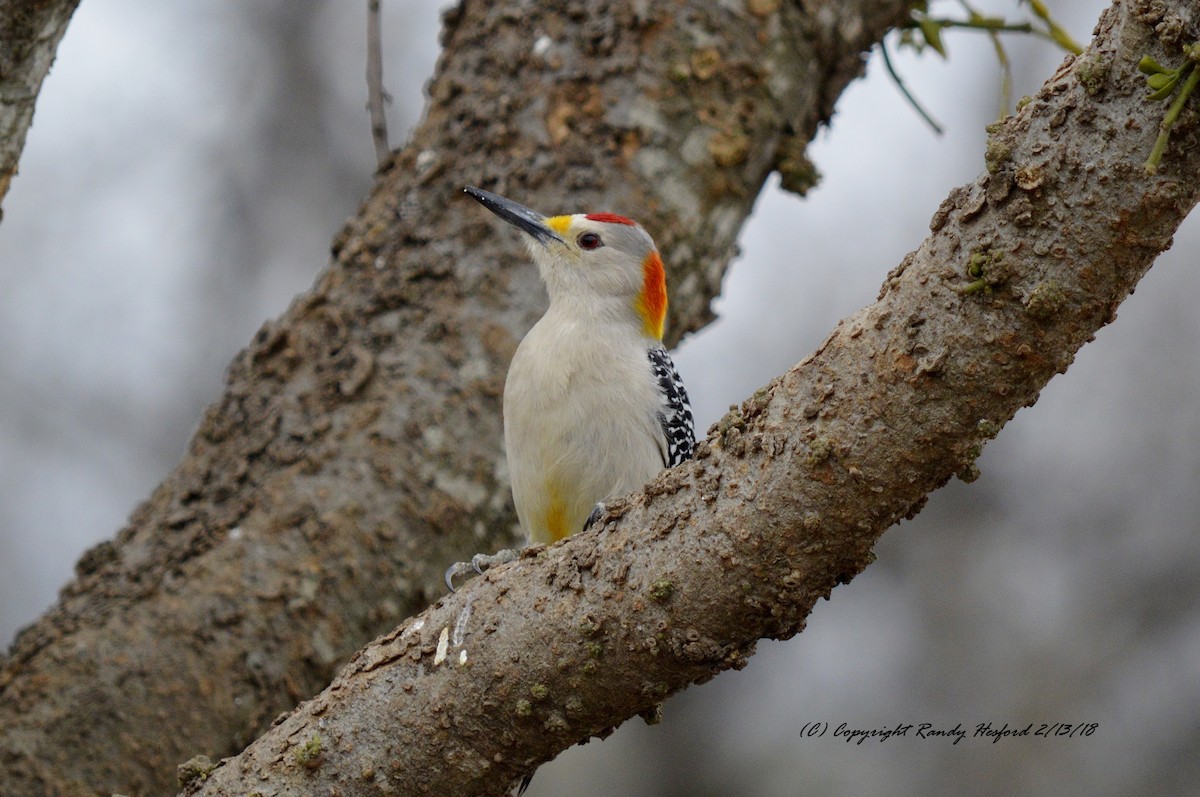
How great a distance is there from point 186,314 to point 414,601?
7.73 m

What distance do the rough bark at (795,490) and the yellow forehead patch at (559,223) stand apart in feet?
7.84

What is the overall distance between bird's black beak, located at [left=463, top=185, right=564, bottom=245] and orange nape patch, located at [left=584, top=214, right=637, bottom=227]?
10.5 inches

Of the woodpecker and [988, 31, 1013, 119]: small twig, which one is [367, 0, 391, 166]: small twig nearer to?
the woodpecker

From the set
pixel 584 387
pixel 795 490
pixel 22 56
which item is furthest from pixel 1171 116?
pixel 584 387

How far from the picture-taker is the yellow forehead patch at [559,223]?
5.00m

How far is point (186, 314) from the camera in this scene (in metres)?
11.3

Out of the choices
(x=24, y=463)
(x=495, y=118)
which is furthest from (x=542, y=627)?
(x=24, y=463)

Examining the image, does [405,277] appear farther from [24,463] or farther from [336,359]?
[24,463]

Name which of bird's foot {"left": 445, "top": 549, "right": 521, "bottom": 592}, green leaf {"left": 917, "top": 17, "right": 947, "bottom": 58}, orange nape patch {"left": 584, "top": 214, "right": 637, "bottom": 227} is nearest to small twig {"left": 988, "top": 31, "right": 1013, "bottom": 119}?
green leaf {"left": 917, "top": 17, "right": 947, "bottom": 58}

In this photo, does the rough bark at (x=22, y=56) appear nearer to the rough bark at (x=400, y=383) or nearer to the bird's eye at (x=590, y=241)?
the rough bark at (x=400, y=383)

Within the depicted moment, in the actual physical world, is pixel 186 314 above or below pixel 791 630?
above

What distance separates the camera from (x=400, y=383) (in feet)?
15.4

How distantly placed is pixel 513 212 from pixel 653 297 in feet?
2.91

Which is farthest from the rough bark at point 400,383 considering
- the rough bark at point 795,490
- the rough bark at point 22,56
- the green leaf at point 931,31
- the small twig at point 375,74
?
the rough bark at point 22,56
